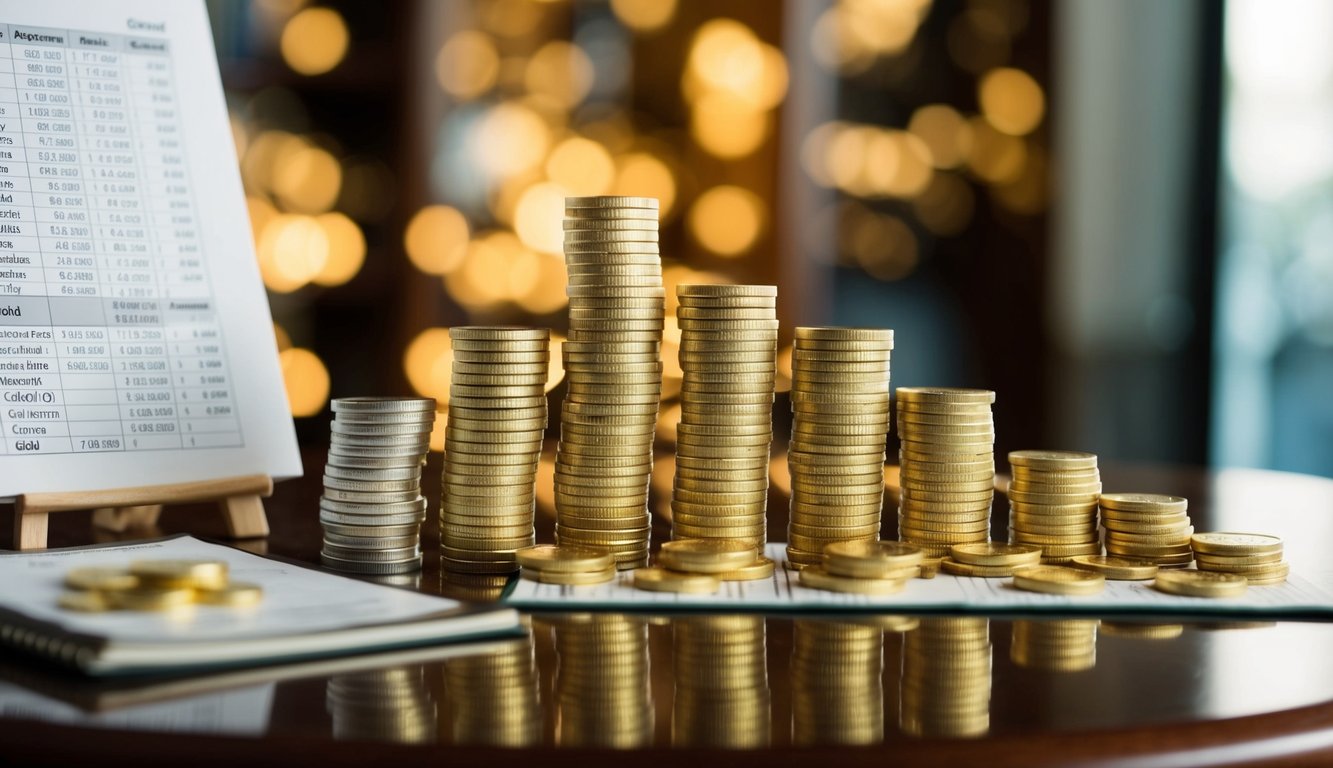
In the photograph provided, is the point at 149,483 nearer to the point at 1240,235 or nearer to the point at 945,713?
the point at 945,713

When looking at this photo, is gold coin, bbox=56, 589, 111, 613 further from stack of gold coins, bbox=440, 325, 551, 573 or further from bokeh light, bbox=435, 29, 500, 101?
bokeh light, bbox=435, 29, 500, 101

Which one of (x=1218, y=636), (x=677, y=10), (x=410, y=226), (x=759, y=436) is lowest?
(x=1218, y=636)

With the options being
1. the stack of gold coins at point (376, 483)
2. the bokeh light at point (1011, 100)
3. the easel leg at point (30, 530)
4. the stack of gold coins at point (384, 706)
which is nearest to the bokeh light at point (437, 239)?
the bokeh light at point (1011, 100)

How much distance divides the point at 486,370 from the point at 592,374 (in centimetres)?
9

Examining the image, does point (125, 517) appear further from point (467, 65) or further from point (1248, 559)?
point (467, 65)

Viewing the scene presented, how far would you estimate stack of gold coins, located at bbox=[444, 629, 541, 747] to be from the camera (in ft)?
2.04

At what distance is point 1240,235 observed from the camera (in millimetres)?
3857

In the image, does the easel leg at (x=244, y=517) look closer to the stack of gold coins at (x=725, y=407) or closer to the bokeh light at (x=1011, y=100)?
the stack of gold coins at (x=725, y=407)

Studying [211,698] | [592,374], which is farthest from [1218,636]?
[211,698]

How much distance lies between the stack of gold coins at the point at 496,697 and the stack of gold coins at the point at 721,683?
3.0 inches

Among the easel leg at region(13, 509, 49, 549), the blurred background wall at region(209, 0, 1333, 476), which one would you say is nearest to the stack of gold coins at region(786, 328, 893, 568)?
the easel leg at region(13, 509, 49, 549)

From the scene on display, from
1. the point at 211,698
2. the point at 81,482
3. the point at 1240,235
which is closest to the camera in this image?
the point at 211,698

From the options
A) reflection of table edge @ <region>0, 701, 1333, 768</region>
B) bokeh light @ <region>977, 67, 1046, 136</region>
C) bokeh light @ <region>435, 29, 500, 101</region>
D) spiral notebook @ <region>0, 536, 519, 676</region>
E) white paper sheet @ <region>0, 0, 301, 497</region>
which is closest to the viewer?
reflection of table edge @ <region>0, 701, 1333, 768</region>

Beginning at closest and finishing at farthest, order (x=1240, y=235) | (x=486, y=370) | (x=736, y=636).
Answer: (x=736, y=636), (x=486, y=370), (x=1240, y=235)
